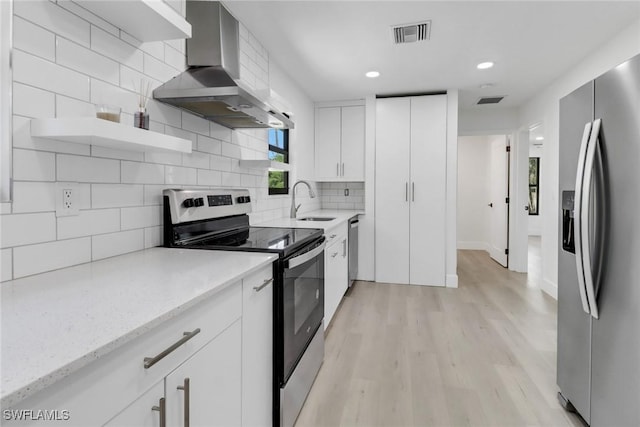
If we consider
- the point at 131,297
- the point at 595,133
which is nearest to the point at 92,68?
the point at 131,297

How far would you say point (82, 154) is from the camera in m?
1.30

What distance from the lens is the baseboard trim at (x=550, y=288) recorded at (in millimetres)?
3754

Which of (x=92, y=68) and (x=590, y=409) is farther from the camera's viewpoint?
(x=590, y=409)

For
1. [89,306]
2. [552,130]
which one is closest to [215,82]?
[89,306]

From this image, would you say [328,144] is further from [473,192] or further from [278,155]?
[473,192]

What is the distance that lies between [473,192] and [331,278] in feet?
16.8

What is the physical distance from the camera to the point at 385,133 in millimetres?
4285

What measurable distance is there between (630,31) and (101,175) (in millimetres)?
3656

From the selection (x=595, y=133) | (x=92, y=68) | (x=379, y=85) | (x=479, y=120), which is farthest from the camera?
(x=479, y=120)

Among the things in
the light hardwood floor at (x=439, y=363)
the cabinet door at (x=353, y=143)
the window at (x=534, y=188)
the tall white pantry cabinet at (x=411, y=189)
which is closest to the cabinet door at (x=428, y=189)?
the tall white pantry cabinet at (x=411, y=189)

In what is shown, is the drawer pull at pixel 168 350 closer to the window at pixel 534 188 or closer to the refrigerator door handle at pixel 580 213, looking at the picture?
the refrigerator door handle at pixel 580 213

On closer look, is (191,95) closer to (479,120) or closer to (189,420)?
(189,420)

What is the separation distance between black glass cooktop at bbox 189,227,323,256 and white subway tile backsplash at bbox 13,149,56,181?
0.67m

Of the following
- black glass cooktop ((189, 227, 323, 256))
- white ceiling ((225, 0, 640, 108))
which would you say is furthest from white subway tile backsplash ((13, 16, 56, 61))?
white ceiling ((225, 0, 640, 108))
